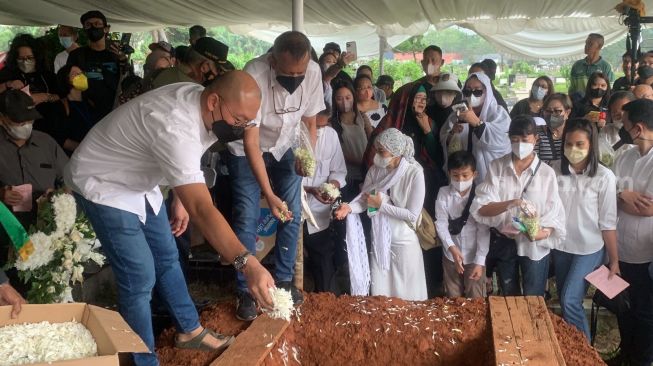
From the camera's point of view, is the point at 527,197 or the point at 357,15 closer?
the point at 527,197

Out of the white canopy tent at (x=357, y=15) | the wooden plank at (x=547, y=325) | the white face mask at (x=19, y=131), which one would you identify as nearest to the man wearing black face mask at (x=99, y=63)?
the white face mask at (x=19, y=131)

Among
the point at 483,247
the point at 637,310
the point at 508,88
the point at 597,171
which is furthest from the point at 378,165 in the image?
the point at 508,88

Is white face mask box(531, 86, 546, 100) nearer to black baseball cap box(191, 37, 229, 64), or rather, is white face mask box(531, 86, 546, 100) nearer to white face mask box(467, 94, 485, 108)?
white face mask box(467, 94, 485, 108)

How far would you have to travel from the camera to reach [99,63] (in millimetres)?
5434

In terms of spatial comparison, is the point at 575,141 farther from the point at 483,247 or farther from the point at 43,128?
the point at 43,128

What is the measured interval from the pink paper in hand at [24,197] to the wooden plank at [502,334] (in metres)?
3.15

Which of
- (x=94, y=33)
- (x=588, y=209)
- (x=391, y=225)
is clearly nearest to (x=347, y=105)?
(x=391, y=225)

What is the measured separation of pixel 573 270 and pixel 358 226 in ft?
5.38

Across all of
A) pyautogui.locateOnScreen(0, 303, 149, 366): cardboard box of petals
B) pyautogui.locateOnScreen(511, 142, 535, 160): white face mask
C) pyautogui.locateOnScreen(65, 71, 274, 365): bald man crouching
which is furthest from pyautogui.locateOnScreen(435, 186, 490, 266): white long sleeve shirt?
pyautogui.locateOnScreen(0, 303, 149, 366): cardboard box of petals

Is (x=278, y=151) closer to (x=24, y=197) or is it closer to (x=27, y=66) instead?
(x=24, y=197)

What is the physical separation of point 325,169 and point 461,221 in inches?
48.6

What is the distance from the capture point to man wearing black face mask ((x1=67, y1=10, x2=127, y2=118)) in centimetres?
530

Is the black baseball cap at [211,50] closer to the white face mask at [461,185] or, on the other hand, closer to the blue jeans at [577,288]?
the white face mask at [461,185]

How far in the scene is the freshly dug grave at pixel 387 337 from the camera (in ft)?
11.6
